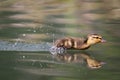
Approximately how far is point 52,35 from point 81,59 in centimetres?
264

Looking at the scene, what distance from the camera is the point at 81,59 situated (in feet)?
34.0

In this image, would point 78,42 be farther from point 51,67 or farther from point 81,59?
A: point 51,67

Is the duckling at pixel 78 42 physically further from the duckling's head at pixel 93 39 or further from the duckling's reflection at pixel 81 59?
the duckling's reflection at pixel 81 59

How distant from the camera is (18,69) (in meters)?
9.47

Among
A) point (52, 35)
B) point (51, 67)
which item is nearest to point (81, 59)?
point (51, 67)

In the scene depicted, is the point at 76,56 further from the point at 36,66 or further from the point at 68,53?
the point at 36,66

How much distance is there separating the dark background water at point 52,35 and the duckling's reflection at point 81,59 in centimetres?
6

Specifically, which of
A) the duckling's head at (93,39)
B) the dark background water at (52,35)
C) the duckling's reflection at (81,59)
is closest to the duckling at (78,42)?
the duckling's head at (93,39)

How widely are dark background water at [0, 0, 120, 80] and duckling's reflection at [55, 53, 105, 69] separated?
0.20 ft

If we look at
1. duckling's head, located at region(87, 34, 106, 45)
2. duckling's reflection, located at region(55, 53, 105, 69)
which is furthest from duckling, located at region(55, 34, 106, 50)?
duckling's reflection, located at region(55, 53, 105, 69)

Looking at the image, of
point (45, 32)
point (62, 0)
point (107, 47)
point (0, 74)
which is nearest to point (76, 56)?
point (107, 47)

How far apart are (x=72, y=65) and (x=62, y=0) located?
427 inches

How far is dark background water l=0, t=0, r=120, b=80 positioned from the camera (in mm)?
9277

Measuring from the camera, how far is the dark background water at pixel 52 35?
9.28 m
